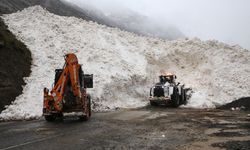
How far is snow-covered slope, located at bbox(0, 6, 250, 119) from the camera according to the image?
32750 mm

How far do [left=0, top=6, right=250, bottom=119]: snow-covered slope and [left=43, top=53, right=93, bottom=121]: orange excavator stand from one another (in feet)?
21.3

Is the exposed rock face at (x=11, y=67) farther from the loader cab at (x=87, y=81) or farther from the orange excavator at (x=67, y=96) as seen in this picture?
the loader cab at (x=87, y=81)

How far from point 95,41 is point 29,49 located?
815 centimetres

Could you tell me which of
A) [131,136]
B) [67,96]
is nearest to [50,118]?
[67,96]

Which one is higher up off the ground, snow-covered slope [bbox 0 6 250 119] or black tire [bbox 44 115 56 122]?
snow-covered slope [bbox 0 6 250 119]

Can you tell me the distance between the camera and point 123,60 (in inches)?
1547

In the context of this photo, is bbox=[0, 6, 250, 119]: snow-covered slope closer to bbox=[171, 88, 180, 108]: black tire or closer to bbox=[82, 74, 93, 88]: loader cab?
bbox=[171, 88, 180, 108]: black tire

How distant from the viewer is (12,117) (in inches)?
906

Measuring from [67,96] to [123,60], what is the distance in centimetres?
1921

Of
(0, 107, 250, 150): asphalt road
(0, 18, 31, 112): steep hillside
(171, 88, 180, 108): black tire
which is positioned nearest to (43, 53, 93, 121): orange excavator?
(0, 107, 250, 150): asphalt road

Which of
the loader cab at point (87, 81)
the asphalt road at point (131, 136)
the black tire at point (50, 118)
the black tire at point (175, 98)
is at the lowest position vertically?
the asphalt road at point (131, 136)

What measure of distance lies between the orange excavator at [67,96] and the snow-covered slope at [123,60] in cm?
649

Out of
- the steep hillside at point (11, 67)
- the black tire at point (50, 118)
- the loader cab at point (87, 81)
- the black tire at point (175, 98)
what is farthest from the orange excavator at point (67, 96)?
the black tire at point (175, 98)

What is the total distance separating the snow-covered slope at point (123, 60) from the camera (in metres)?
32.8
